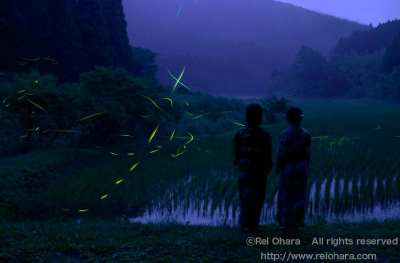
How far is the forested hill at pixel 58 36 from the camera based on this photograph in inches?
985

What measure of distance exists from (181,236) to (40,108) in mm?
9378

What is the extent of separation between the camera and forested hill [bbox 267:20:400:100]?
2304 inches

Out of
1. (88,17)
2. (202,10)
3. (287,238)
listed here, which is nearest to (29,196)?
(287,238)

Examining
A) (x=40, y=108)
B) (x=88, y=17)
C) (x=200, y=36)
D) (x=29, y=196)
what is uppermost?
(x=200, y=36)

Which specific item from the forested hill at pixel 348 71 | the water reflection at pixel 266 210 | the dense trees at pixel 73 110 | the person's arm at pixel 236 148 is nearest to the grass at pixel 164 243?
the person's arm at pixel 236 148

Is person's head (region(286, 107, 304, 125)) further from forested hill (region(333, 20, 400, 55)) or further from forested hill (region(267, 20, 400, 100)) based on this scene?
forested hill (region(333, 20, 400, 55))

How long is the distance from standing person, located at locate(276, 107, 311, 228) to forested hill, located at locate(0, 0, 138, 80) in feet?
74.7

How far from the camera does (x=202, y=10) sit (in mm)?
161125

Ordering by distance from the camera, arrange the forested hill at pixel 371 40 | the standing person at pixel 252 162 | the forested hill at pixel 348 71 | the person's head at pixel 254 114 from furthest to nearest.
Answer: the forested hill at pixel 371 40, the forested hill at pixel 348 71, the standing person at pixel 252 162, the person's head at pixel 254 114

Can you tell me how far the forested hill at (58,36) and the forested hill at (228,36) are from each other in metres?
56.2

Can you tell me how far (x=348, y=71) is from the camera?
2704 inches

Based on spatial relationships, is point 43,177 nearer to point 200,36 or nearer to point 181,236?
point 181,236

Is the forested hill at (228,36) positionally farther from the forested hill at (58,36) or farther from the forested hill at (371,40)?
the forested hill at (58,36)

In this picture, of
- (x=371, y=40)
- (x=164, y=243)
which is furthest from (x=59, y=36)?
(x=371, y=40)
